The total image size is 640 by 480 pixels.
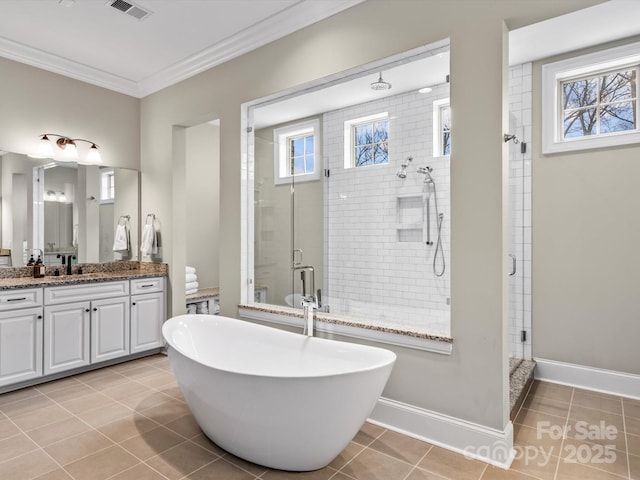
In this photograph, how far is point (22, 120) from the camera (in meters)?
3.55

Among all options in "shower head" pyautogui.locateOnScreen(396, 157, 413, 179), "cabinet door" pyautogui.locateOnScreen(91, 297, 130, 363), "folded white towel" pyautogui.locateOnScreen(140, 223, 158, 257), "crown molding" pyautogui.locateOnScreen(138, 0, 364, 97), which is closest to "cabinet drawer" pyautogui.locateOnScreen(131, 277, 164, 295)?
"cabinet door" pyautogui.locateOnScreen(91, 297, 130, 363)

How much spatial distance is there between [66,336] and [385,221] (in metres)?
2.97

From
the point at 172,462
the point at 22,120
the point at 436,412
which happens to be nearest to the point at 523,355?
the point at 436,412

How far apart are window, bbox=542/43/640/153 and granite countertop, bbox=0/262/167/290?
156 inches

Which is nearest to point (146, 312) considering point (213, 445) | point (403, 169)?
point (213, 445)

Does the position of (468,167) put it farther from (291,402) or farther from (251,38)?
(251,38)

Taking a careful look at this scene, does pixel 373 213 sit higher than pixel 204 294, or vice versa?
pixel 373 213

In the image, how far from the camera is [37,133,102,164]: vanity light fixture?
3.66 metres

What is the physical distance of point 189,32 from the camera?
127 inches

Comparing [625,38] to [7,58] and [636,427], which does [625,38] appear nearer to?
[636,427]

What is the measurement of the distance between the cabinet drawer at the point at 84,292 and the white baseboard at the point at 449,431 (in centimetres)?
267

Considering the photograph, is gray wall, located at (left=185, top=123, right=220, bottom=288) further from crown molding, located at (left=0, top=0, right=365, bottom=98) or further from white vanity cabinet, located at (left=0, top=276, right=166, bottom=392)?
white vanity cabinet, located at (left=0, top=276, right=166, bottom=392)

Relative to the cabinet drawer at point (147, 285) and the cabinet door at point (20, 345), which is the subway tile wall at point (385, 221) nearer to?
the cabinet drawer at point (147, 285)

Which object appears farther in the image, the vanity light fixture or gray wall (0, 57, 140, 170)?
the vanity light fixture
